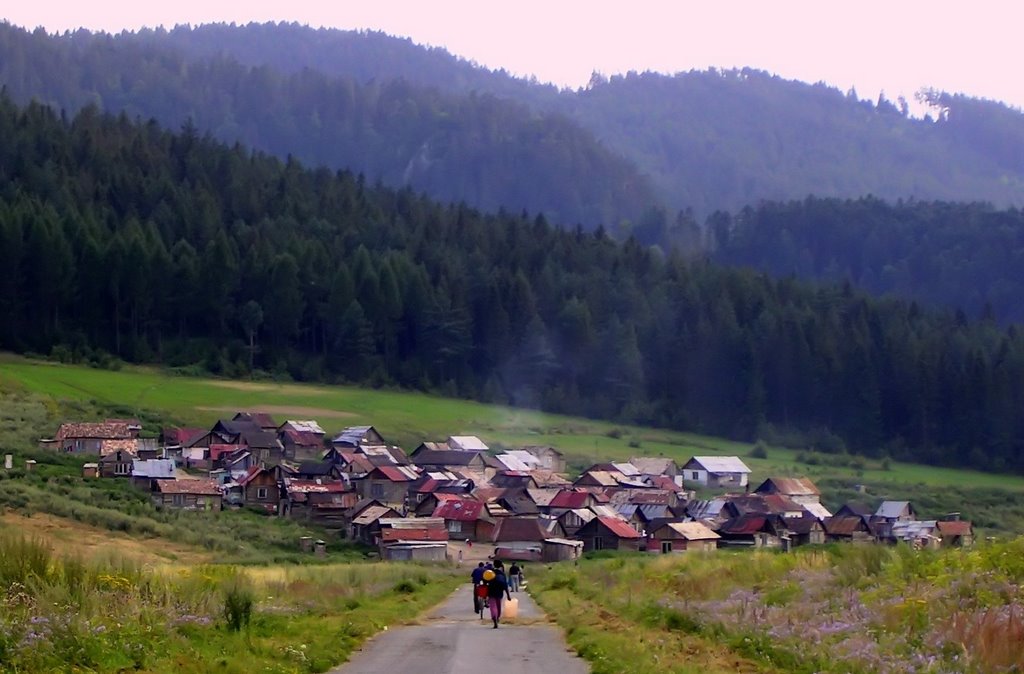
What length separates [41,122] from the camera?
105m

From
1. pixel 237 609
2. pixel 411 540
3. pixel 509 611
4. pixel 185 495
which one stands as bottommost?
pixel 411 540

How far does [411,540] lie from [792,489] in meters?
21.0

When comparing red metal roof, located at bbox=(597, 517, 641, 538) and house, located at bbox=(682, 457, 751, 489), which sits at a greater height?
house, located at bbox=(682, 457, 751, 489)

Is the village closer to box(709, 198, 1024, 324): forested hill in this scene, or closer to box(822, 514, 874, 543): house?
box(822, 514, 874, 543): house

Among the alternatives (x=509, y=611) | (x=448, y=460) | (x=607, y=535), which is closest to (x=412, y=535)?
(x=607, y=535)

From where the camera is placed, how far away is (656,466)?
67.0 meters

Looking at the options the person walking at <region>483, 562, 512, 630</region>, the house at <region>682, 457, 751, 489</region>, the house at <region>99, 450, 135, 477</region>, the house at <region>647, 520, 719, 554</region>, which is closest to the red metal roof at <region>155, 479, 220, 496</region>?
the house at <region>99, 450, 135, 477</region>

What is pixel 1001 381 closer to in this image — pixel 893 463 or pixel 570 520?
pixel 893 463

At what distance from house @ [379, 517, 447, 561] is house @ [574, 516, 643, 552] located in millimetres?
6047

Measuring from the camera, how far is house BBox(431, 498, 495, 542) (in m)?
54.8

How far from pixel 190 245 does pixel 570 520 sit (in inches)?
1730

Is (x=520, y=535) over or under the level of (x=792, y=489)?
under

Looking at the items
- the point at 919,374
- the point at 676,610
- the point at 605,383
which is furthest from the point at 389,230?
the point at 676,610

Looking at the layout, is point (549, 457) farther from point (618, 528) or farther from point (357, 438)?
point (618, 528)
